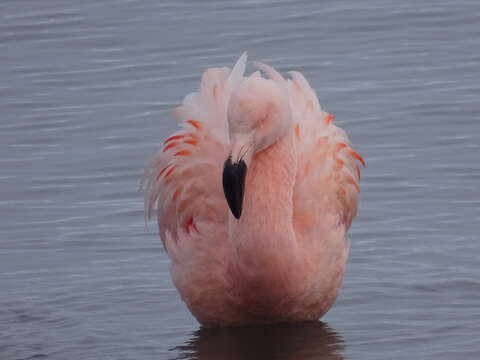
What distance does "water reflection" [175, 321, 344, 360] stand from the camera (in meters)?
8.18

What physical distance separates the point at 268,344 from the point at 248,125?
5.23ft

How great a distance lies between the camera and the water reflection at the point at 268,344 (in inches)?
322

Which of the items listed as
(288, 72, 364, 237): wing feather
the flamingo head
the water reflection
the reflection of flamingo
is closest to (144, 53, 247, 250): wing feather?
the reflection of flamingo

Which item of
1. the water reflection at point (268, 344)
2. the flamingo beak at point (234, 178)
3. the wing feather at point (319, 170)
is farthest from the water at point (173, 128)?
the flamingo beak at point (234, 178)

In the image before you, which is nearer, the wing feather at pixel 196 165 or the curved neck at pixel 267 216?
the curved neck at pixel 267 216

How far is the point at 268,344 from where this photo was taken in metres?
8.29

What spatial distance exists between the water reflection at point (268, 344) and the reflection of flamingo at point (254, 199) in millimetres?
146

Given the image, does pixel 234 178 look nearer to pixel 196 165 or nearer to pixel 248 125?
pixel 248 125

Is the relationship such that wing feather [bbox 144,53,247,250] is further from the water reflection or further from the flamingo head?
the flamingo head

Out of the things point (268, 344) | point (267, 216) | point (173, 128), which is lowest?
point (268, 344)

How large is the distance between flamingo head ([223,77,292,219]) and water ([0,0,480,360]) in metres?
1.31

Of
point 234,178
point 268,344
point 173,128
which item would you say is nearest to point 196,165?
point 268,344

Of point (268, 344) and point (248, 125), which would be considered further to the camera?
point (268, 344)

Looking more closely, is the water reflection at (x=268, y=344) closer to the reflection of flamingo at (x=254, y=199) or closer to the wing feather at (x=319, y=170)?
the reflection of flamingo at (x=254, y=199)
